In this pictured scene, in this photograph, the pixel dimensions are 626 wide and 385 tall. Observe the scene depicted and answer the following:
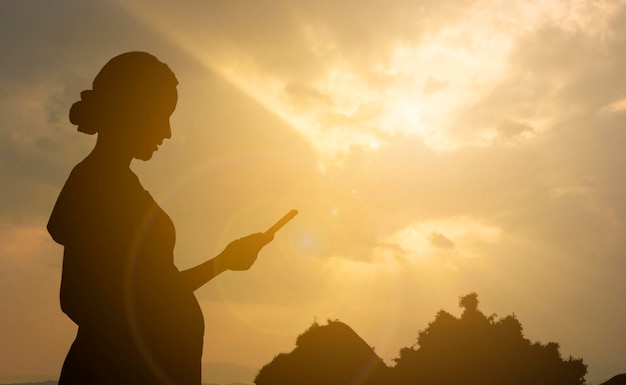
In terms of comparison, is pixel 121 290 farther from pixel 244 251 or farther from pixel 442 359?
pixel 442 359

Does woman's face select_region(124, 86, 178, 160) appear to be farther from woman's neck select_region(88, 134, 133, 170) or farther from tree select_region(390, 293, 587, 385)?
tree select_region(390, 293, 587, 385)

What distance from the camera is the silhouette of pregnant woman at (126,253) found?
17.0 feet

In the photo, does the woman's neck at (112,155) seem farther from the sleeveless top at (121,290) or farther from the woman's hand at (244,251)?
the woman's hand at (244,251)

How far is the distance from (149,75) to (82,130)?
888 millimetres

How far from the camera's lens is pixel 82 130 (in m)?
5.84

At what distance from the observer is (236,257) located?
578 cm

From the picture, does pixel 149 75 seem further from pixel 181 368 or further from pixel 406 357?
pixel 406 357

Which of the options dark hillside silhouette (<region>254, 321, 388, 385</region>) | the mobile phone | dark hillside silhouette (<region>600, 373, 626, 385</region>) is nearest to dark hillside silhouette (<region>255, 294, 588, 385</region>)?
dark hillside silhouette (<region>254, 321, 388, 385</region>)

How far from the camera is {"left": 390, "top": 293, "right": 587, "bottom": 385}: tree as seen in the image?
44125 mm

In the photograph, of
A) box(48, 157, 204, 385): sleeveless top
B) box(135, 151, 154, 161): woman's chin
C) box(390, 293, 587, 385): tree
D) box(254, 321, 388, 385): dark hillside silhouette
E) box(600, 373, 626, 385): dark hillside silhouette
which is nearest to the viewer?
box(48, 157, 204, 385): sleeveless top

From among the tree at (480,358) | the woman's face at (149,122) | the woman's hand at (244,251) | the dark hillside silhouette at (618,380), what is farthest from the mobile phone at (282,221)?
the tree at (480,358)

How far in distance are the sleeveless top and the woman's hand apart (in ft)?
1.63

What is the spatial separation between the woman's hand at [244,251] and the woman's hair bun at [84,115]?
1.77 m

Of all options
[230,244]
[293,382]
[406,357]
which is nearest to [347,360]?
[293,382]
